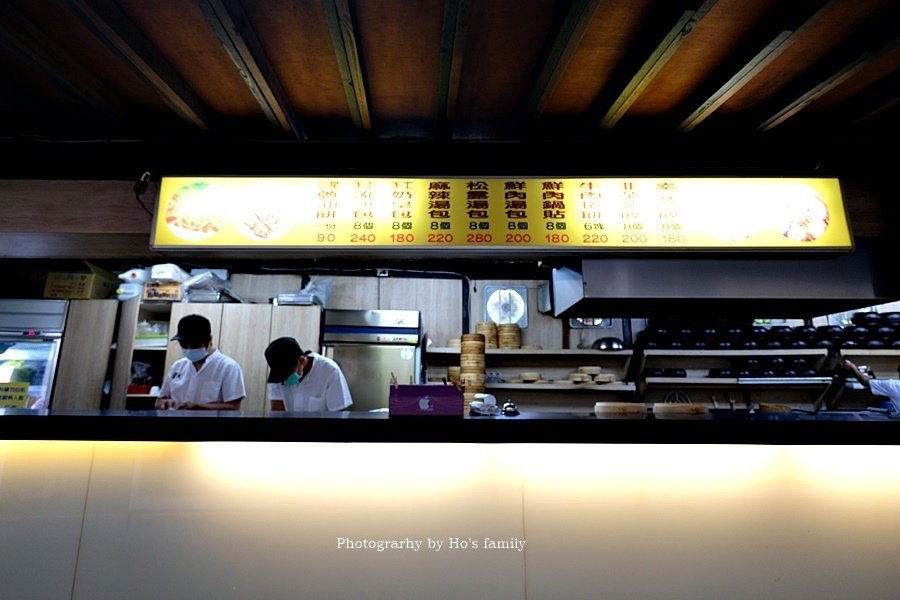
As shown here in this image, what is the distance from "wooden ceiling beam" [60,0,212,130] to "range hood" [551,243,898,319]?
233 centimetres

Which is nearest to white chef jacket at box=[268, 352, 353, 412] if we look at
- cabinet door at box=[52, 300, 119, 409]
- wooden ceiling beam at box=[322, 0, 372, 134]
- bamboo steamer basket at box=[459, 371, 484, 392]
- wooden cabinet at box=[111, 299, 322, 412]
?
wooden cabinet at box=[111, 299, 322, 412]

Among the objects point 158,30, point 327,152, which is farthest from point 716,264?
point 158,30

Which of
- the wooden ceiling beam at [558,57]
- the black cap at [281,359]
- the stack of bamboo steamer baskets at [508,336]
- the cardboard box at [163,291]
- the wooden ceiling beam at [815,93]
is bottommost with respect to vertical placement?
the black cap at [281,359]

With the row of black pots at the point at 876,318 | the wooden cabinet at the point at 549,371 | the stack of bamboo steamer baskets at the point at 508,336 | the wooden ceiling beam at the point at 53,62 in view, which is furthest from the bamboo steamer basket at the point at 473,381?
the row of black pots at the point at 876,318

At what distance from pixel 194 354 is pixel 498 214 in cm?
243

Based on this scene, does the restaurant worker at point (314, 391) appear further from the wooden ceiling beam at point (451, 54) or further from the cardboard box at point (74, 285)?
the cardboard box at point (74, 285)

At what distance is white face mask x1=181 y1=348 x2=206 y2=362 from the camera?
3254mm

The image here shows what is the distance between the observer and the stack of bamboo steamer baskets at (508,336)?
5207mm

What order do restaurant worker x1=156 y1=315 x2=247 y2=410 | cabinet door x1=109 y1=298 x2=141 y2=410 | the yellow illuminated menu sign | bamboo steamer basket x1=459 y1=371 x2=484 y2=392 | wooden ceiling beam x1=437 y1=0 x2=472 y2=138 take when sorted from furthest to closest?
bamboo steamer basket x1=459 y1=371 x2=484 y2=392
cabinet door x1=109 y1=298 x2=141 y2=410
restaurant worker x1=156 y1=315 x2=247 y2=410
the yellow illuminated menu sign
wooden ceiling beam x1=437 y1=0 x2=472 y2=138

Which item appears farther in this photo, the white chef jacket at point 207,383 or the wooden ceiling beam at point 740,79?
the white chef jacket at point 207,383

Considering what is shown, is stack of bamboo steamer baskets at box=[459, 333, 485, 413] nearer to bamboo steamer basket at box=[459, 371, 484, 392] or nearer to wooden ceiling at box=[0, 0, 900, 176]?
bamboo steamer basket at box=[459, 371, 484, 392]

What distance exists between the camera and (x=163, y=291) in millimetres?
4766

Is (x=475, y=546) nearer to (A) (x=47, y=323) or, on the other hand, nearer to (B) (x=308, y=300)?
(B) (x=308, y=300)

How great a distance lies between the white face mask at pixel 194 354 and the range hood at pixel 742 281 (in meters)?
2.64
